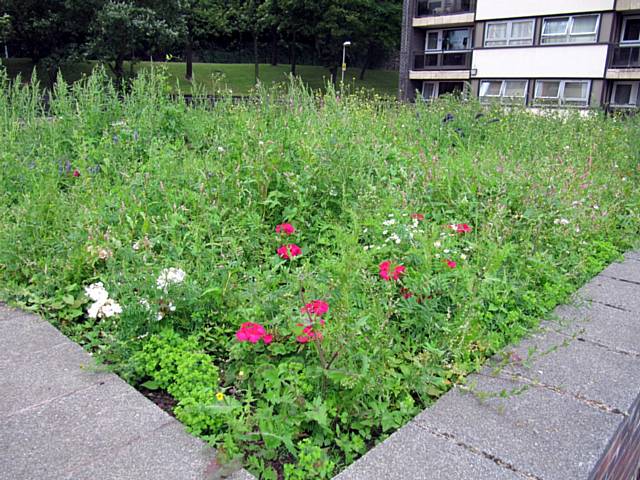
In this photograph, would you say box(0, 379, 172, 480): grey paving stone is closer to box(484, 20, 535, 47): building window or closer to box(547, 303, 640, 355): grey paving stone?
box(547, 303, 640, 355): grey paving stone

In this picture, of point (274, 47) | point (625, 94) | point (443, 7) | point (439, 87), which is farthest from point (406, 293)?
point (274, 47)

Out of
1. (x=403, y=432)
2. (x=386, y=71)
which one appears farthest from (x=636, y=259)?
(x=386, y=71)

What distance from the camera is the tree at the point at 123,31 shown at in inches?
891

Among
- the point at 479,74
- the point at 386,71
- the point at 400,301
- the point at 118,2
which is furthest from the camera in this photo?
the point at 386,71

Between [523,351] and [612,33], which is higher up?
[612,33]

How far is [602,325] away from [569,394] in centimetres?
82

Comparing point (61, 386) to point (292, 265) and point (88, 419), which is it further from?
point (292, 265)

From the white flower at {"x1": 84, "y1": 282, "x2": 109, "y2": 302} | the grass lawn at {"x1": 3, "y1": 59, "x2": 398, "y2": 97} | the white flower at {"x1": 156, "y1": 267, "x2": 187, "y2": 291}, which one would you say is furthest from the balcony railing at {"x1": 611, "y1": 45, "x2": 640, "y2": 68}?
the white flower at {"x1": 84, "y1": 282, "x2": 109, "y2": 302}

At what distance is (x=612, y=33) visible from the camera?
2178 cm

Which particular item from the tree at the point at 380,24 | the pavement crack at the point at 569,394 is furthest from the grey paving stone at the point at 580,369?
the tree at the point at 380,24

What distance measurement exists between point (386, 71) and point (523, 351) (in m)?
50.6

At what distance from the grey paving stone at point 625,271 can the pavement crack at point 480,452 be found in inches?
88.5

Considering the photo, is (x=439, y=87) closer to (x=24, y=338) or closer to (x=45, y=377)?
(x=24, y=338)

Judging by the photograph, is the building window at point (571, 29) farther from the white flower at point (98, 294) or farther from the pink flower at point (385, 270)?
the white flower at point (98, 294)
